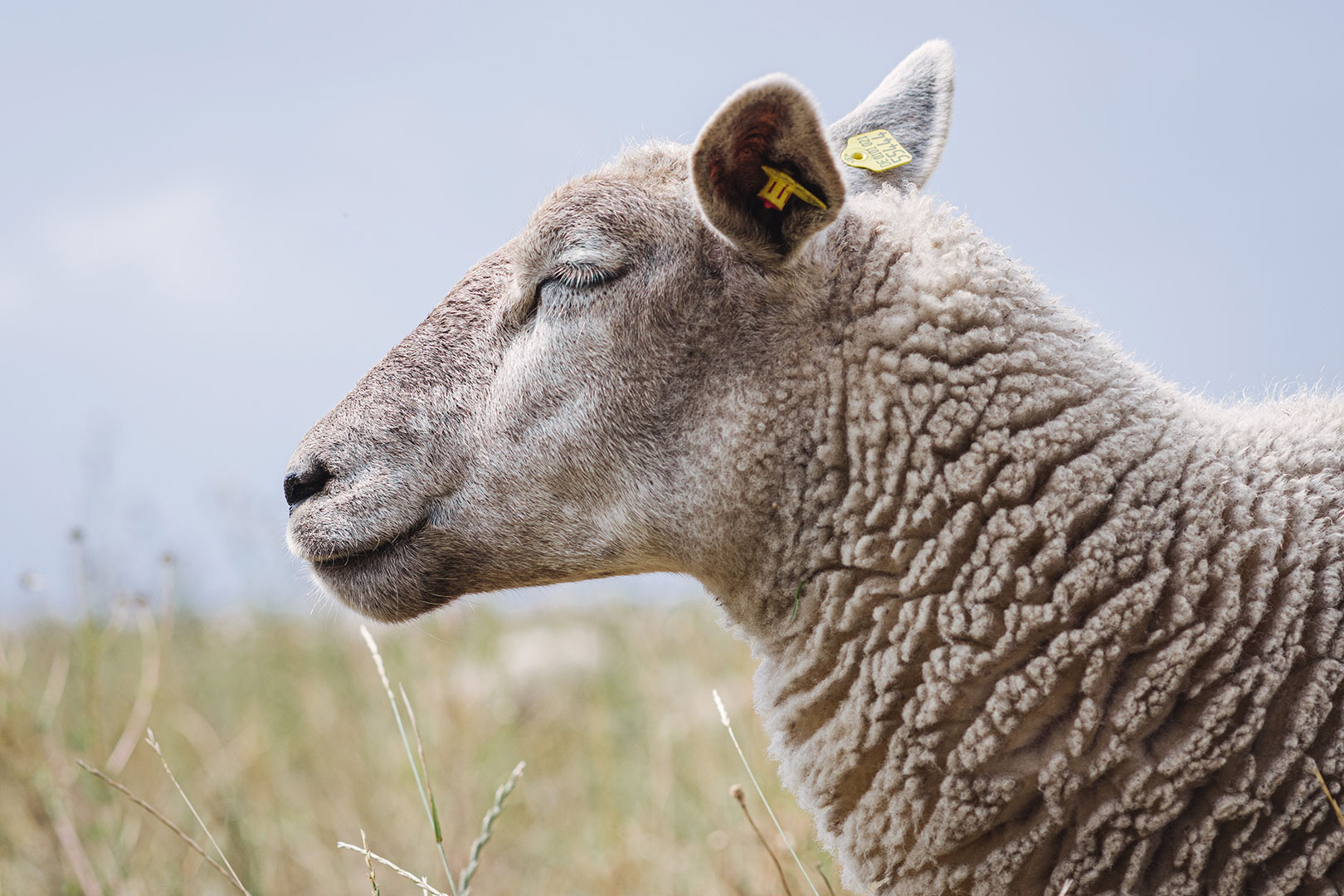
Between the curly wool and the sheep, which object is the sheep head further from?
the curly wool

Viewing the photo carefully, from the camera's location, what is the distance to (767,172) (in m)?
2.15

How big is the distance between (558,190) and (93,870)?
8.66ft

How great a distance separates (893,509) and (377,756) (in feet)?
14.3

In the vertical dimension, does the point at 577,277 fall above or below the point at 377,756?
above

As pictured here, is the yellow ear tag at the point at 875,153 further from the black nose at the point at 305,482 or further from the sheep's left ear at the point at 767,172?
the black nose at the point at 305,482

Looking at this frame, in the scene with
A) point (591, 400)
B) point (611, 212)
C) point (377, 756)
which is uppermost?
point (611, 212)

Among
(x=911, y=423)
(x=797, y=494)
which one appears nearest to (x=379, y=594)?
(x=797, y=494)

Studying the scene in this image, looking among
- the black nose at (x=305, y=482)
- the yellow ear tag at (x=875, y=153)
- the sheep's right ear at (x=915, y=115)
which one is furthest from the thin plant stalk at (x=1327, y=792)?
the black nose at (x=305, y=482)

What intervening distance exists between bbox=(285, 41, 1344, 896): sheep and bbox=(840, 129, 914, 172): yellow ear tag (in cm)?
2

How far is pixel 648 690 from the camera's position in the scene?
600cm

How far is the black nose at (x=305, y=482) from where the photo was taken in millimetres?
2574

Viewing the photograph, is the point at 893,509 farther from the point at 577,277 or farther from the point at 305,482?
the point at 305,482

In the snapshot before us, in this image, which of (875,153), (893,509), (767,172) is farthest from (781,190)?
(893,509)

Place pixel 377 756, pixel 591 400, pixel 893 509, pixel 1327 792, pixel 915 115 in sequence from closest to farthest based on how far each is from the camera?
pixel 1327 792 < pixel 893 509 < pixel 591 400 < pixel 915 115 < pixel 377 756
